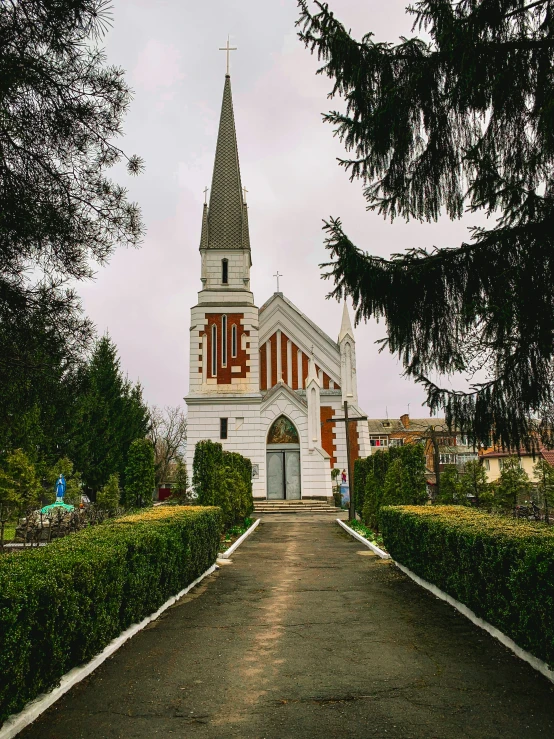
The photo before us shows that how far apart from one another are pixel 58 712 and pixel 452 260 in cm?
506

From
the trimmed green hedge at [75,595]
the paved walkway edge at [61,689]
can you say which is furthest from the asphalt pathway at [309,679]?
the trimmed green hedge at [75,595]

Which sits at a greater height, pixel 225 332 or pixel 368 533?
pixel 225 332

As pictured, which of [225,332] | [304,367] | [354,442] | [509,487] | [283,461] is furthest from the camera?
[304,367]

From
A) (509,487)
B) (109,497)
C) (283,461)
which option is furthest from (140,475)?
(283,461)

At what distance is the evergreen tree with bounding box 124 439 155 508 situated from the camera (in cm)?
1650

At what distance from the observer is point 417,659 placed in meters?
5.58

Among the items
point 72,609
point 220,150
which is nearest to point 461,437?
point 72,609

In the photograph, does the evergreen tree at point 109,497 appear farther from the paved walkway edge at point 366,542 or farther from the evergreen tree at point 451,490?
the evergreen tree at point 451,490

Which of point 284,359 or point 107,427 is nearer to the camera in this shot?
point 284,359

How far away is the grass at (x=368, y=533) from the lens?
49.5 feet

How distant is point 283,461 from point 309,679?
85.6 ft

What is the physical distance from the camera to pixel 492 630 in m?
6.39

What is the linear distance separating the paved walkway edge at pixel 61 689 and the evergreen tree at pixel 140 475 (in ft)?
30.6

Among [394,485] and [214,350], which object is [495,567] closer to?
[394,485]
